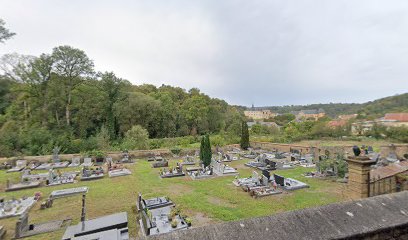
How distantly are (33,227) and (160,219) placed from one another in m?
4.17

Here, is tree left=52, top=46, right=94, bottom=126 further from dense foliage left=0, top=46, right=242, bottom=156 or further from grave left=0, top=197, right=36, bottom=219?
grave left=0, top=197, right=36, bottom=219

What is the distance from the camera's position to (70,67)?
2841 cm

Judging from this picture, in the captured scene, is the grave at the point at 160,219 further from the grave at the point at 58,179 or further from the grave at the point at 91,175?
the grave at the point at 58,179

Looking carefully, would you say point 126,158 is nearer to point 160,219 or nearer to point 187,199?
point 187,199

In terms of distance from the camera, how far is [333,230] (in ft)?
7.72

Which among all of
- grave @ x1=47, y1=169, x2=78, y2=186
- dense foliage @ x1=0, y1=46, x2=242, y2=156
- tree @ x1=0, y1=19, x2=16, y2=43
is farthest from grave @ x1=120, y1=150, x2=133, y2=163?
tree @ x1=0, y1=19, x2=16, y2=43

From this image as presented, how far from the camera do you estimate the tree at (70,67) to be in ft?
90.6

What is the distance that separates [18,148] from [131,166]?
43.3 feet

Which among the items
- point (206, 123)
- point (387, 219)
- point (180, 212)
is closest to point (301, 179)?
point (180, 212)

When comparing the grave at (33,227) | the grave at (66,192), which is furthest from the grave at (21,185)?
the grave at (33,227)

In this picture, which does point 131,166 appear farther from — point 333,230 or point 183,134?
point 183,134

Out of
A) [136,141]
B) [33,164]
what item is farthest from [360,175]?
[136,141]

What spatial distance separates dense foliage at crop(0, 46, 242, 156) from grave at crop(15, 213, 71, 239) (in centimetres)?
1698

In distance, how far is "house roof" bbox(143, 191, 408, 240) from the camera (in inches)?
86.4
